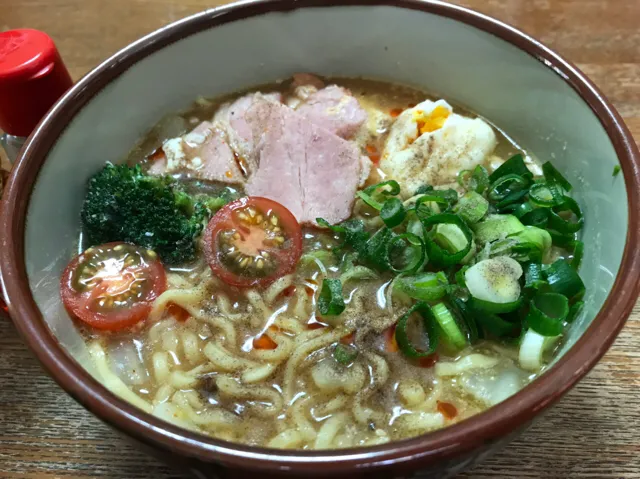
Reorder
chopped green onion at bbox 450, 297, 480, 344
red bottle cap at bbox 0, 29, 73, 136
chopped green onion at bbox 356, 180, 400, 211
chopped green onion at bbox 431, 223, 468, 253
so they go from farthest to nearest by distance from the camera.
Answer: chopped green onion at bbox 356, 180, 400, 211 → red bottle cap at bbox 0, 29, 73, 136 → chopped green onion at bbox 431, 223, 468, 253 → chopped green onion at bbox 450, 297, 480, 344

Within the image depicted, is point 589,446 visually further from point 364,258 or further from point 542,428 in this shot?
point 364,258

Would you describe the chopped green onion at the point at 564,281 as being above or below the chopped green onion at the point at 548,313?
above

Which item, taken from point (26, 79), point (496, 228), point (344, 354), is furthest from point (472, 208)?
point (26, 79)

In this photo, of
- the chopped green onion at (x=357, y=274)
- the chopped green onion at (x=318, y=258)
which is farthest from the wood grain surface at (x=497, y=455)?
the chopped green onion at (x=318, y=258)

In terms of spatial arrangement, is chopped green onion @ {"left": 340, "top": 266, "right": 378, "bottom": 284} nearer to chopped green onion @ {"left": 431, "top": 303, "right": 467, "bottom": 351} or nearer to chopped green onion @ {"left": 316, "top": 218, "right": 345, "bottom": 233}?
chopped green onion @ {"left": 316, "top": 218, "right": 345, "bottom": 233}

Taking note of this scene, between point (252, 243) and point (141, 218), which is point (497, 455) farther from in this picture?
point (141, 218)

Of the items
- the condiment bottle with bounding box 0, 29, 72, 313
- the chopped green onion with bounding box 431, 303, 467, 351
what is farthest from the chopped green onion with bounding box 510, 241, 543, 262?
the condiment bottle with bounding box 0, 29, 72, 313

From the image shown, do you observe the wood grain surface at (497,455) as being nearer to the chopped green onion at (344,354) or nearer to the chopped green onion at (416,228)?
the chopped green onion at (344,354)

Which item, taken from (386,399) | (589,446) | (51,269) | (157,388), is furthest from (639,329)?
(51,269)
